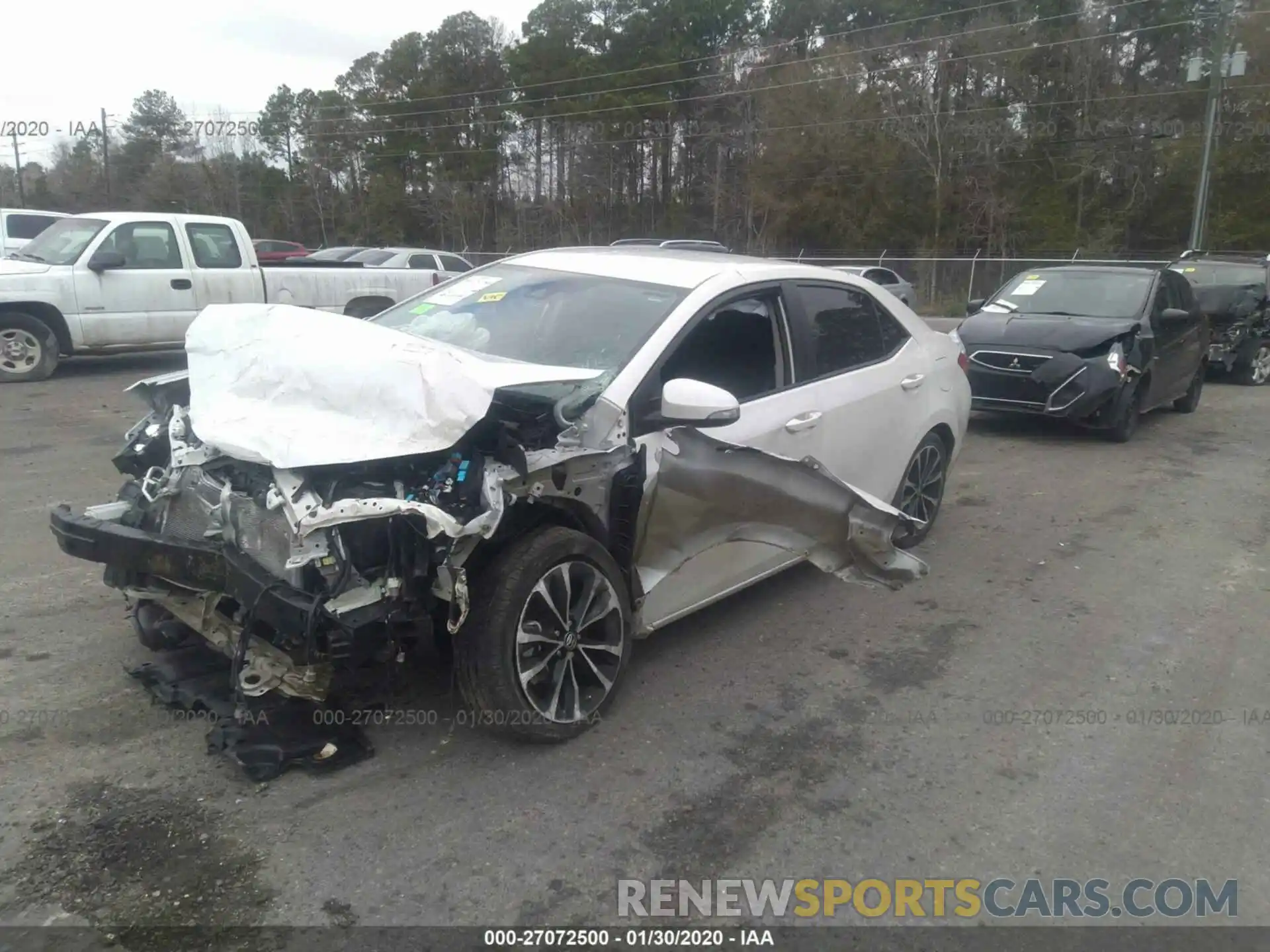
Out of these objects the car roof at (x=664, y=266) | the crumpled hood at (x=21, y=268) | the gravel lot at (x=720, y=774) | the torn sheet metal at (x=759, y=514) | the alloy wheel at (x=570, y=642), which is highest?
the car roof at (x=664, y=266)

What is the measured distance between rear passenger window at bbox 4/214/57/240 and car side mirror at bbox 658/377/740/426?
15073 mm

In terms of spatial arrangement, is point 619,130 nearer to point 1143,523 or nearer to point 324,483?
point 1143,523

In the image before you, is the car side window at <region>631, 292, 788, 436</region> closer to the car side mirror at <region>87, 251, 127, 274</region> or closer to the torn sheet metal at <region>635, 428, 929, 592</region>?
the torn sheet metal at <region>635, 428, 929, 592</region>

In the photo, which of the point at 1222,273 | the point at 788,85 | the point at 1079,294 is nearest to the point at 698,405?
the point at 1079,294

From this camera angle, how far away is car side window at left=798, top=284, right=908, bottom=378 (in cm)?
507

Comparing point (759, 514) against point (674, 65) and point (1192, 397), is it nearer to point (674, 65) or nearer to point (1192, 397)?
point (1192, 397)

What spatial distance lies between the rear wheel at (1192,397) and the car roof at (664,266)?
7.96 m

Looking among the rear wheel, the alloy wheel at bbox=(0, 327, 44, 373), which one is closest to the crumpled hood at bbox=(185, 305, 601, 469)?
the alloy wheel at bbox=(0, 327, 44, 373)

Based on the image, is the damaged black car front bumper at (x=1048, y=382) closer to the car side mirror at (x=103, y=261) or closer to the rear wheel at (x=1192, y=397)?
the rear wheel at (x=1192, y=397)

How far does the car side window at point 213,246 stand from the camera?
12.2 metres

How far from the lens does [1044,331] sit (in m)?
9.95

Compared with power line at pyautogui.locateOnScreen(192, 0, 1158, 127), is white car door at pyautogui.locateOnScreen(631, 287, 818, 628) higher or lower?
lower

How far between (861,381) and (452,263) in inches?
686

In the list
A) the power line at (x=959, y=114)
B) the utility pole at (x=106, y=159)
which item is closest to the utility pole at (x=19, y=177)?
the utility pole at (x=106, y=159)
